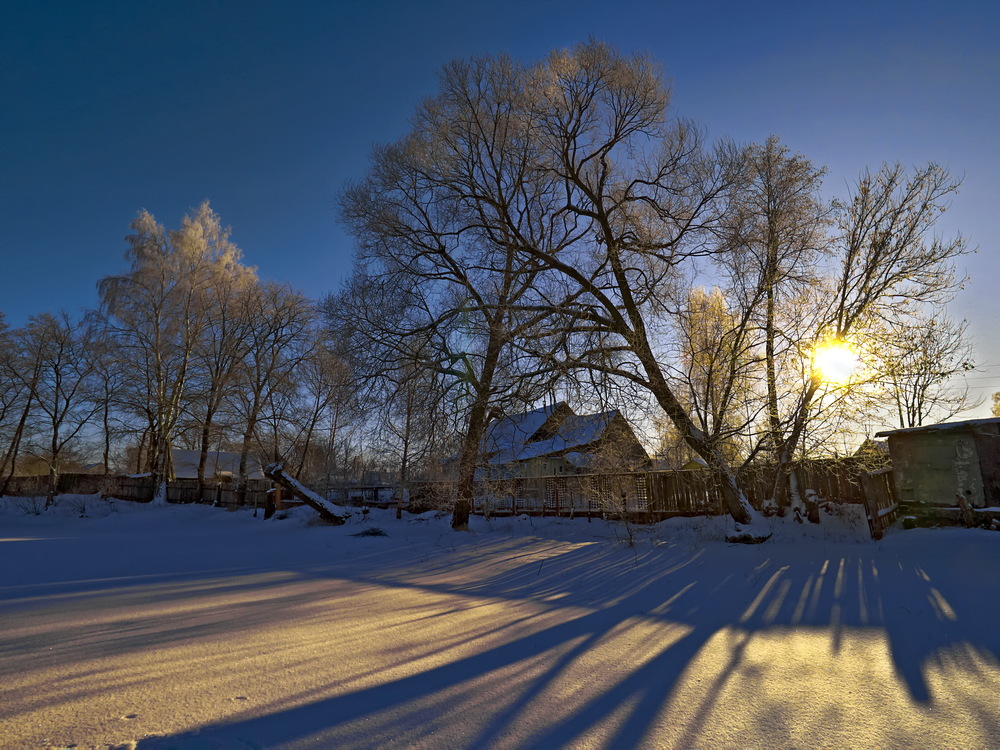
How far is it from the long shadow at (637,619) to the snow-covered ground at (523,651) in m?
0.02

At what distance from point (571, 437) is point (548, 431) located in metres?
0.51

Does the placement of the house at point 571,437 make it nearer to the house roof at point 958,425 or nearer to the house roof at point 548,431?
the house roof at point 548,431

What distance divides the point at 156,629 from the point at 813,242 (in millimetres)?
13530

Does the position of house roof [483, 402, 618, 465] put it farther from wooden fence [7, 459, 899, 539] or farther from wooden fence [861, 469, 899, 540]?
wooden fence [861, 469, 899, 540]

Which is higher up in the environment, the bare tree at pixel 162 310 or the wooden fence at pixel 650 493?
the bare tree at pixel 162 310

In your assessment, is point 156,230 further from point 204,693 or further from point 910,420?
point 910,420

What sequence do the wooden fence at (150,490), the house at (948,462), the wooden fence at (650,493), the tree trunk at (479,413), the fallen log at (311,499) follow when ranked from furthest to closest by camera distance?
the wooden fence at (150,490) → the fallen log at (311,499) → the tree trunk at (479,413) → the wooden fence at (650,493) → the house at (948,462)

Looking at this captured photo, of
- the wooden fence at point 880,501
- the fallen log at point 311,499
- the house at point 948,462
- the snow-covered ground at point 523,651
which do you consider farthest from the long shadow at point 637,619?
the fallen log at point 311,499

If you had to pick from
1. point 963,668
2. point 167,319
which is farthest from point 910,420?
point 167,319

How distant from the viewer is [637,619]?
5352mm

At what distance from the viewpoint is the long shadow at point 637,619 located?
2.78 meters

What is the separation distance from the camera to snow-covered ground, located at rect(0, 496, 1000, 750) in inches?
109

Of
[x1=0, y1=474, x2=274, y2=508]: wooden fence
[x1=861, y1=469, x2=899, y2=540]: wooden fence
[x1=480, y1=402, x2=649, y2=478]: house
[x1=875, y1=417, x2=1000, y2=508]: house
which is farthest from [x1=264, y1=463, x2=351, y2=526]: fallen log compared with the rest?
[x1=875, y1=417, x2=1000, y2=508]: house

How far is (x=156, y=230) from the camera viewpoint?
27.2 meters
